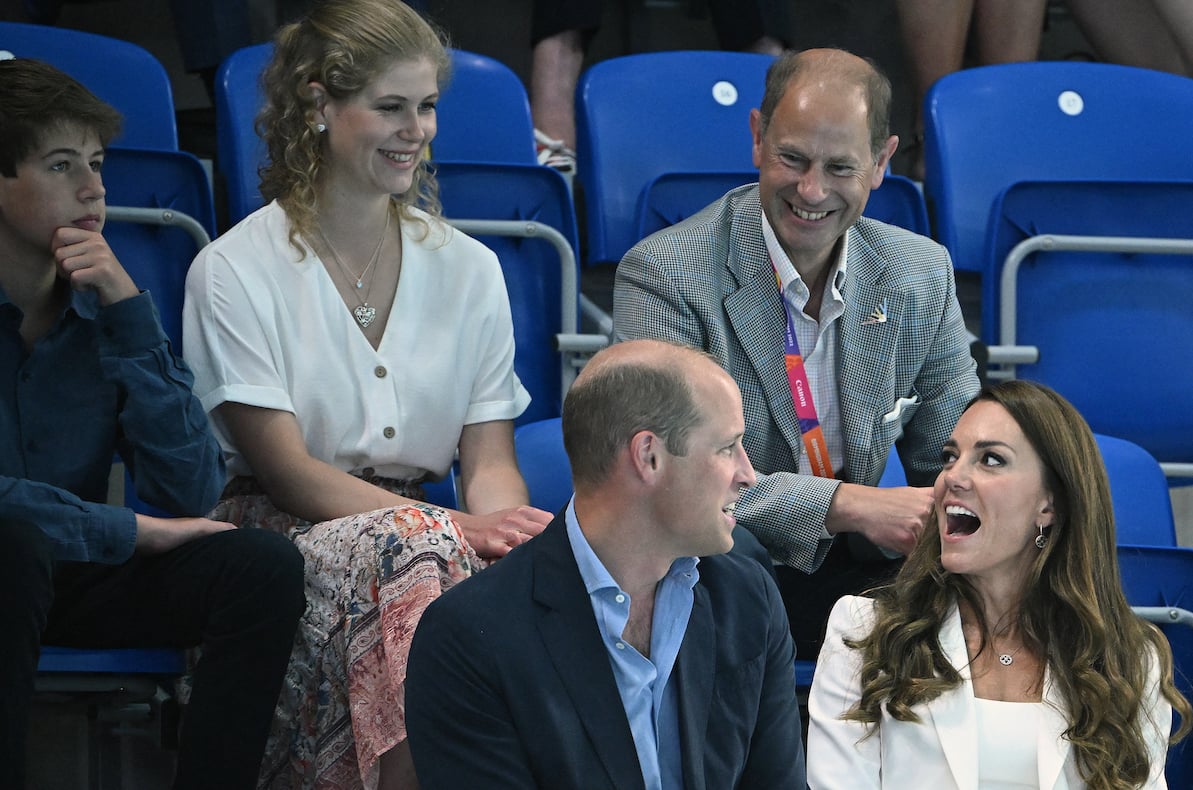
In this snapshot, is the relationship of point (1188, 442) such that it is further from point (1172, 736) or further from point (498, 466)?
point (498, 466)

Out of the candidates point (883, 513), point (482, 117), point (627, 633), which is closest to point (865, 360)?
point (883, 513)

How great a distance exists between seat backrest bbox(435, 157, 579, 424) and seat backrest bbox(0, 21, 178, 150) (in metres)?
0.60

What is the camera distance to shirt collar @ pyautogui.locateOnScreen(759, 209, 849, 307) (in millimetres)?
2832

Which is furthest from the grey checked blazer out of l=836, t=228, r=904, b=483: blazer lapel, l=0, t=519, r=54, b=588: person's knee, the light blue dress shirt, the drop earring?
l=0, t=519, r=54, b=588: person's knee

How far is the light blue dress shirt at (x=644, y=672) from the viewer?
1.98 meters

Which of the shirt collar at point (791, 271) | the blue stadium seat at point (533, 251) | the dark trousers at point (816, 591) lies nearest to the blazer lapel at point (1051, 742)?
the dark trousers at point (816, 591)

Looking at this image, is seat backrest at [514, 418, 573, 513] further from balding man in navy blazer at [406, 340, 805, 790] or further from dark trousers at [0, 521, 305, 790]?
balding man in navy blazer at [406, 340, 805, 790]

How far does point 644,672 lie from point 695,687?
0.21ft

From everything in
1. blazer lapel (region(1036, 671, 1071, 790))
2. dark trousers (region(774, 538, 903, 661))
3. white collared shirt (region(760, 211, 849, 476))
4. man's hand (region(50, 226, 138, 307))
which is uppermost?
man's hand (region(50, 226, 138, 307))

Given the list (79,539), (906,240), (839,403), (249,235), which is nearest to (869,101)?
(906,240)

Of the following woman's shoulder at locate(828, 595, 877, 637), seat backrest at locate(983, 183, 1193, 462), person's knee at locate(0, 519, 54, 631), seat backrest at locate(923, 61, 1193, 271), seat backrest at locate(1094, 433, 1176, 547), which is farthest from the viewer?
seat backrest at locate(923, 61, 1193, 271)

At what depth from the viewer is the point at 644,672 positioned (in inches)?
78.5

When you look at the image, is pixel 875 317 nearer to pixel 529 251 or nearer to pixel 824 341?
pixel 824 341

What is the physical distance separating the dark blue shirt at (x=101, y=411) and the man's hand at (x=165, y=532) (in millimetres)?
40
